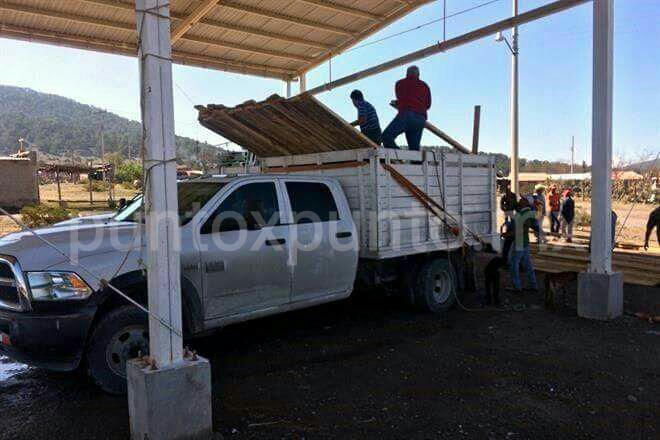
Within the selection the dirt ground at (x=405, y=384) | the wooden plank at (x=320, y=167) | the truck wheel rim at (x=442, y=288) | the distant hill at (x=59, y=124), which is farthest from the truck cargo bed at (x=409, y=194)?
the distant hill at (x=59, y=124)

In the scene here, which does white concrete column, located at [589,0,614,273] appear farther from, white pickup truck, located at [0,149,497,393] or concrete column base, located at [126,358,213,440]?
concrete column base, located at [126,358,213,440]

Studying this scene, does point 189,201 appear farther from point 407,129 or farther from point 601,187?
point 601,187

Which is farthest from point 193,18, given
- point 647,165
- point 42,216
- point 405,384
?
point 647,165

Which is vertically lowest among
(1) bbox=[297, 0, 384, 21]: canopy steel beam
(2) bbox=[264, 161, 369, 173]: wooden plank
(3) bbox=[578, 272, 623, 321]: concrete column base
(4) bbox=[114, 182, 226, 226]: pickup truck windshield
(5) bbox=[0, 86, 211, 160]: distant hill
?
(3) bbox=[578, 272, 623, 321]: concrete column base

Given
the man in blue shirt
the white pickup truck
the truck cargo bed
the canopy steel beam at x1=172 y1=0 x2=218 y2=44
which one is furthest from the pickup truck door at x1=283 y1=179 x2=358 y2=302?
the canopy steel beam at x1=172 y1=0 x2=218 y2=44

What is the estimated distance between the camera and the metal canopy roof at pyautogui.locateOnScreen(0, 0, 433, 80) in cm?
890

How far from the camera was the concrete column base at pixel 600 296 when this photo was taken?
6.90 m

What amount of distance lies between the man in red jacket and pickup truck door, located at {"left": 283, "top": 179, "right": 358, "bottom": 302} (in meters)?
2.16

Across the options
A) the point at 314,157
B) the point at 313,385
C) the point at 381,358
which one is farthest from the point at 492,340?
the point at 314,157

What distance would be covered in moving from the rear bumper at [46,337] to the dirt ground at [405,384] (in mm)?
447

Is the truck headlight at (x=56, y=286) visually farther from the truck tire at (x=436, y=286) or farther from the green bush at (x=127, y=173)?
the green bush at (x=127, y=173)

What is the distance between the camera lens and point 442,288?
24.9 ft

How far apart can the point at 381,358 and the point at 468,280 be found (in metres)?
3.21

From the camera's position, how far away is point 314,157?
23.7ft
